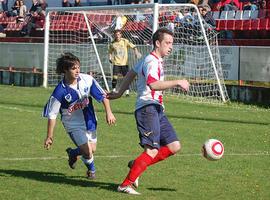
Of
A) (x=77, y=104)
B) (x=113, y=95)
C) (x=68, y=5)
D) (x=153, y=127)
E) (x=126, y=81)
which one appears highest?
(x=68, y=5)

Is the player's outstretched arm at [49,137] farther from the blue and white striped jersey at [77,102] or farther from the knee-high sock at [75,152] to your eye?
the knee-high sock at [75,152]

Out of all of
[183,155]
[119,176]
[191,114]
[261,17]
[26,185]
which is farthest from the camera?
[261,17]

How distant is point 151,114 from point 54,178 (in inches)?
66.9

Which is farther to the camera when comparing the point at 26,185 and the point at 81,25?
the point at 81,25

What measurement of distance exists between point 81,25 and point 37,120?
11657 mm

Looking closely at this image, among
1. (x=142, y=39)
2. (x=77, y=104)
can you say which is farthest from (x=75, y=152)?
(x=142, y=39)

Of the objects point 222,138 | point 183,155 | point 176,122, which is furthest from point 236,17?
point 183,155

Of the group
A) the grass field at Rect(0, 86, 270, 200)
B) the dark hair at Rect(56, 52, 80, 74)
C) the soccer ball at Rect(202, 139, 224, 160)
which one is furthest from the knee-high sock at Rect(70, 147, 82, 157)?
the soccer ball at Rect(202, 139, 224, 160)

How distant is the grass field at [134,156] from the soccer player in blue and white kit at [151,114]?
1.12 ft

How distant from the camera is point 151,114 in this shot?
27.3 feet

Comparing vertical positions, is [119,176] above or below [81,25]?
below

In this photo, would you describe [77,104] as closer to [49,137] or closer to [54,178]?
[49,137]

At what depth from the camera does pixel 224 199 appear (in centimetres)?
804

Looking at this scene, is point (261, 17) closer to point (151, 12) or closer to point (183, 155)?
point (151, 12)
